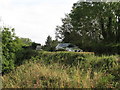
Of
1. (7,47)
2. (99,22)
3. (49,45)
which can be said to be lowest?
(7,47)

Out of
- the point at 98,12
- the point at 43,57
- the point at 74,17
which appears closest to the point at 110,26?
the point at 98,12

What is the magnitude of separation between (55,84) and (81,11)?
55.3 feet

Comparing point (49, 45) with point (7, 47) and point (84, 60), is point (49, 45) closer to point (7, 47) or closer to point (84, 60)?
point (84, 60)

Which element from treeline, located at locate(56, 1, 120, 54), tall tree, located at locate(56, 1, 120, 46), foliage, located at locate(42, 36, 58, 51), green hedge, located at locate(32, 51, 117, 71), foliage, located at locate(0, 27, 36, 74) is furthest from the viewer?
foliage, located at locate(42, 36, 58, 51)

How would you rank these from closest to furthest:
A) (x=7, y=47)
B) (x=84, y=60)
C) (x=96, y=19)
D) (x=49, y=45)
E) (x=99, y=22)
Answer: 1. (x=7, y=47)
2. (x=84, y=60)
3. (x=96, y=19)
4. (x=99, y=22)
5. (x=49, y=45)

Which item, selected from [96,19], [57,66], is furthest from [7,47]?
[96,19]

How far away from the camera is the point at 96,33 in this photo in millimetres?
26125

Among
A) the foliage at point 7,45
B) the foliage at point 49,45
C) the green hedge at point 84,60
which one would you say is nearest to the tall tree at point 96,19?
the foliage at point 49,45

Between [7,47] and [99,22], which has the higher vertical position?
[99,22]

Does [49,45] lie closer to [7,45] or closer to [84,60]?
[84,60]

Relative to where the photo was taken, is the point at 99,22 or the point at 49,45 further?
the point at 49,45

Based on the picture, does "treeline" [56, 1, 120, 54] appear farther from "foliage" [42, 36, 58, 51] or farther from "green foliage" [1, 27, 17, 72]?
"green foliage" [1, 27, 17, 72]

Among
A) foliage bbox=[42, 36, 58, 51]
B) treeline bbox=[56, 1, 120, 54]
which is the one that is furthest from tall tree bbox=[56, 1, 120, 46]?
foliage bbox=[42, 36, 58, 51]

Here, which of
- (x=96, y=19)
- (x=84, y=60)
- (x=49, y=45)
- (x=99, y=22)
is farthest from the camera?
(x=49, y=45)
